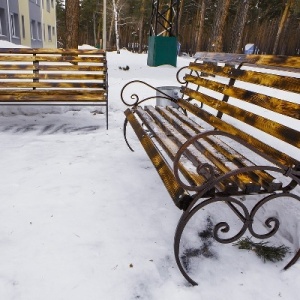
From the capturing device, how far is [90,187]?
2.77 m

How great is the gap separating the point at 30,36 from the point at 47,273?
24712 mm

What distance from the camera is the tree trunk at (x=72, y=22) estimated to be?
867 cm

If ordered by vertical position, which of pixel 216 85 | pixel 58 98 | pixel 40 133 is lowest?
pixel 40 133

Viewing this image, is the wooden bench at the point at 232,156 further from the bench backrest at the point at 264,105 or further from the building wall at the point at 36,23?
the building wall at the point at 36,23

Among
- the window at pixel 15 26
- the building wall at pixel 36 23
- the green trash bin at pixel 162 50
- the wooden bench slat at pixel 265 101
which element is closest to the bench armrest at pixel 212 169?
the wooden bench slat at pixel 265 101

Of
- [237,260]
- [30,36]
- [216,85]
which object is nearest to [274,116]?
[216,85]

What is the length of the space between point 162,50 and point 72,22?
313cm

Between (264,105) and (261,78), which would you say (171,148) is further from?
(261,78)

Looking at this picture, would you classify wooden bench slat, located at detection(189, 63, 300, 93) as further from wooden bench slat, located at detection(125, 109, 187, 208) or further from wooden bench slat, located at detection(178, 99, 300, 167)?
wooden bench slat, located at detection(125, 109, 187, 208)

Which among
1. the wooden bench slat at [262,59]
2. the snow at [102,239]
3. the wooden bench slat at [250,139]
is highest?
the wooden bench slat at [262,59]

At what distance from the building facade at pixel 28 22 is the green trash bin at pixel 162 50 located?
10.9 m

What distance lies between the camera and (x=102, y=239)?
210 centimetres

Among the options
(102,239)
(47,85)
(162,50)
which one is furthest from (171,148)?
(162,50)

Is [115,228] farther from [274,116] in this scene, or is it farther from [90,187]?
[274,116]
